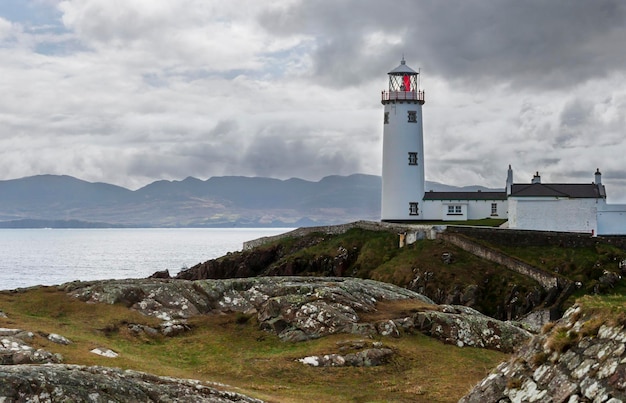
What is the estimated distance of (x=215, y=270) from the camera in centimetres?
9250

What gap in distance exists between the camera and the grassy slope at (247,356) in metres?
29.0

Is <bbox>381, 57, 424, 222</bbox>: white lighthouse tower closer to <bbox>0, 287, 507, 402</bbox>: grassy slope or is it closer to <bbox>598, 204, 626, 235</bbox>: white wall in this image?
<bbox>598, 204, 626, 235</bbox>: white wall

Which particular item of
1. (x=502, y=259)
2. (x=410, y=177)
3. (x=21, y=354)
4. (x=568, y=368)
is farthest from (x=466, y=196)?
(x=568, y=368)

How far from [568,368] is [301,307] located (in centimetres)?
2637

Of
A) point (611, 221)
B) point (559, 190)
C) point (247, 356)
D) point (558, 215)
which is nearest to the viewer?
point (247, 356)

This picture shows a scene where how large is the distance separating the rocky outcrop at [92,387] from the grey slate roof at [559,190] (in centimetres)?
7580

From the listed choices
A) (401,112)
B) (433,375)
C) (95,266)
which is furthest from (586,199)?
(95,266)

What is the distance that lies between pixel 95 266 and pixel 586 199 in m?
125

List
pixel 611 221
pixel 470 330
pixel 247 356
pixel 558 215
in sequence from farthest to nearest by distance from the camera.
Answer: pixel 611 221
pixel 558 215
pixel 470 330
pixel 247 356

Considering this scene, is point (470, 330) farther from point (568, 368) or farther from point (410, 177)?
point (410, 177)

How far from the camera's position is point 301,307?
40.3 metres

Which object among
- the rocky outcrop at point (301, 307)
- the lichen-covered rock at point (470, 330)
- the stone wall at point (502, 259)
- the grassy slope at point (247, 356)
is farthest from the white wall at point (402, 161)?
the lichen-covered rock at point (470, 330)

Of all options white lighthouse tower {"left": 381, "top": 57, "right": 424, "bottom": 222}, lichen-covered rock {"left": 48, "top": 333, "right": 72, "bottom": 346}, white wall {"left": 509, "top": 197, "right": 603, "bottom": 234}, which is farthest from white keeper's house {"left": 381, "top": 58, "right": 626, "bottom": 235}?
lichen-covered rock {"left": 48, "top": 333, "right": 72, "bottom": 346}

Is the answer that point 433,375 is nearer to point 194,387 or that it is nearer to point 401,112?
point 194,387
